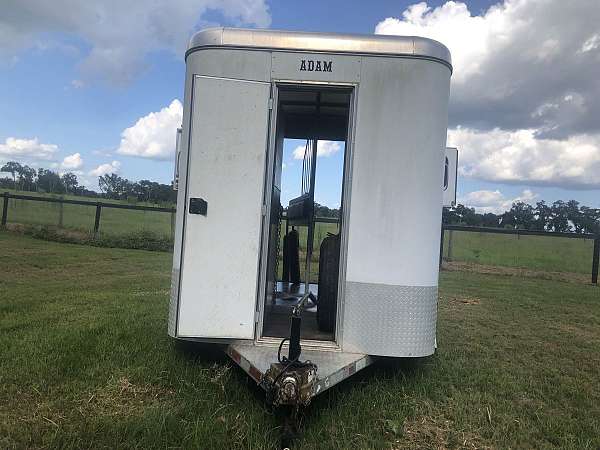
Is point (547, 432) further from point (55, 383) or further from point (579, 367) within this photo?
point (55, 383)

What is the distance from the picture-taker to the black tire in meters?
4.21

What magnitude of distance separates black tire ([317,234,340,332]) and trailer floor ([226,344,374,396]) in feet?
2.05

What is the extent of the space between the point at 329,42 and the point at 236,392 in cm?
266

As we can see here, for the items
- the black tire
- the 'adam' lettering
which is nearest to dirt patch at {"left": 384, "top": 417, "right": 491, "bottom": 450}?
the black tire

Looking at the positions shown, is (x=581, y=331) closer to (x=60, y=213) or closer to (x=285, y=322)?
(x=285, y=322)

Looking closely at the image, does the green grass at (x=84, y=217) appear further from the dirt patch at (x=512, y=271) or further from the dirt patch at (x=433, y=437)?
the dirt patch at (x=433, y=437)

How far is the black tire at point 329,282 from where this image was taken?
4.21m

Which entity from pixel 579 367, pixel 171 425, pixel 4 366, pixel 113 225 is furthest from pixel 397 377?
pixel 113 225

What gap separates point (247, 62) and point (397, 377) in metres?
2.74

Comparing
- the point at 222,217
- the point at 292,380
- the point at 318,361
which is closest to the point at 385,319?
the point at 318,361

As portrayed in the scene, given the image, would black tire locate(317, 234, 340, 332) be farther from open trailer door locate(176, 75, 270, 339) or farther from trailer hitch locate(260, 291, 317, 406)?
trailer hitch locate(260, 291, 317, 406)

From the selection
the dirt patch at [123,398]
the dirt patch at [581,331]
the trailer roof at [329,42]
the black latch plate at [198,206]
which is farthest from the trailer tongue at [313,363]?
the dirt patch at [581,331]

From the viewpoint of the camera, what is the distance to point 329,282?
166 inches

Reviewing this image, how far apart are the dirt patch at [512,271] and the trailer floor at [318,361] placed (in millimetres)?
10620
